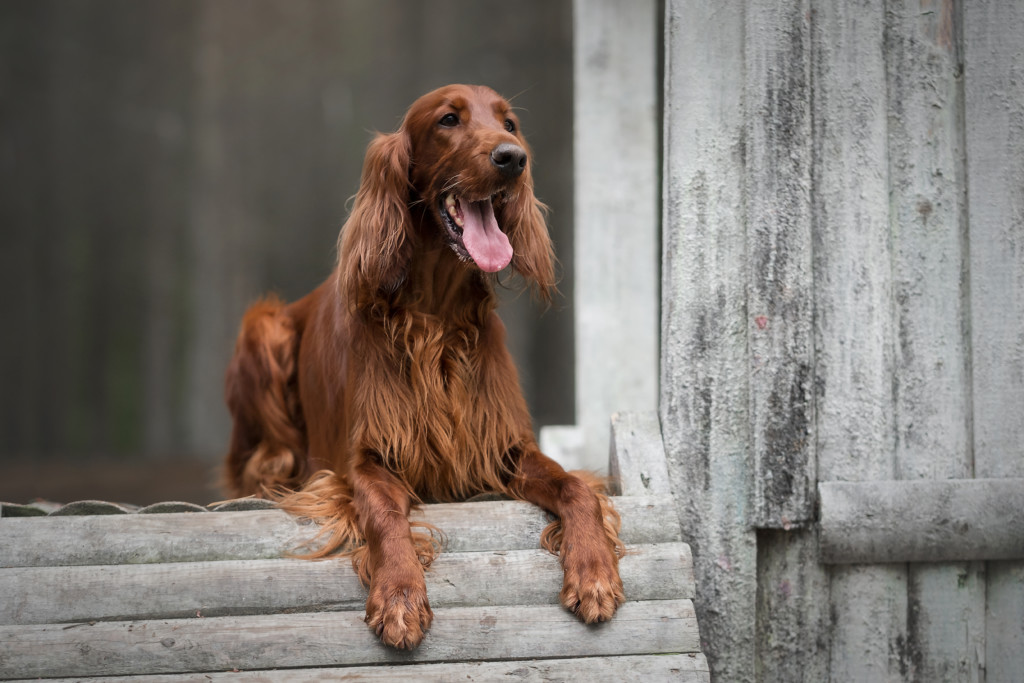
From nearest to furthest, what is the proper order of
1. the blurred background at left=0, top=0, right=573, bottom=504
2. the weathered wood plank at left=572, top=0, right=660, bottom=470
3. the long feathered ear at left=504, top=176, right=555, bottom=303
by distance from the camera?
the long feathered ear at left=504, top=176, right=555, bottom=303 < the weathered wood plank at left=572, top=0, right=660, bottom=470 < the blurred background at left=0, top=0, right=573, bottom=504

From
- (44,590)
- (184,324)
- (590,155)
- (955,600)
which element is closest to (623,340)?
(590,155)

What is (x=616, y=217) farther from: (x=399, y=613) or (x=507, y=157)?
(x=399, y=613)

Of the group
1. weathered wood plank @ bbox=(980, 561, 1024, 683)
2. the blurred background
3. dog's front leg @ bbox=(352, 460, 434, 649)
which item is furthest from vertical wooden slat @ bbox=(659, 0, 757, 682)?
the blurred background

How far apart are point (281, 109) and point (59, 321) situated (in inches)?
108

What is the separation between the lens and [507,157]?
242cm

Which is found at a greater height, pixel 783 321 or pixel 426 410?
pixel 783 321

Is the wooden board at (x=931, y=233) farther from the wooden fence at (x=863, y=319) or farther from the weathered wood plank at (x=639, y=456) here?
the weathered wood plank at (x=639, y=456)

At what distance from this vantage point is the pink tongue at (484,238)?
2.48 m

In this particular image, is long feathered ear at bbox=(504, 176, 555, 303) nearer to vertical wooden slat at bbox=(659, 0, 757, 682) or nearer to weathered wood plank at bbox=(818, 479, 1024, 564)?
vertical wooden slat at bbox=(659, 0, 757, 682)

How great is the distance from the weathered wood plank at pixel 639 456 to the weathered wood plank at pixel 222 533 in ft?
0.30

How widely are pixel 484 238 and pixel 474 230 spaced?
36mm

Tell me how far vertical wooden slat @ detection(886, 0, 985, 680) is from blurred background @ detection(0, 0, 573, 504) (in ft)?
17.6

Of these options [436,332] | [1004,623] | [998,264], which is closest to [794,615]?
[1004,623]

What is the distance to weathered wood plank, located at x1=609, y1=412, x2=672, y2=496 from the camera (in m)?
2.57
